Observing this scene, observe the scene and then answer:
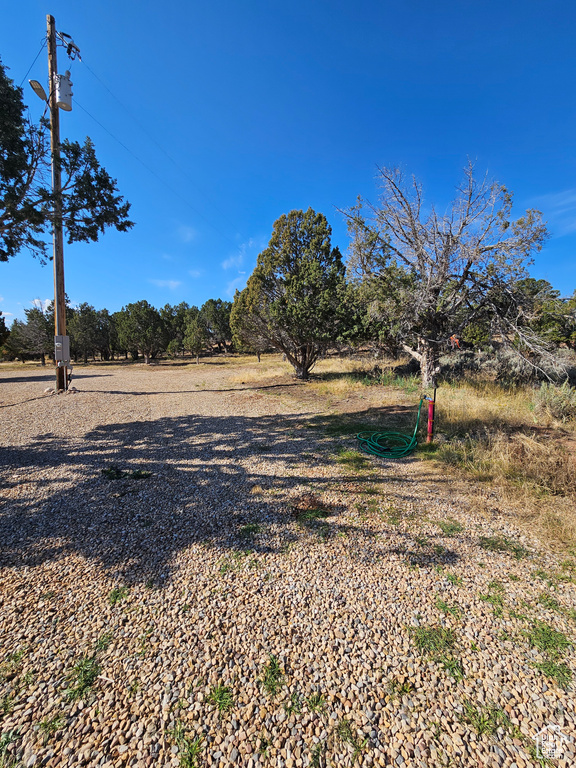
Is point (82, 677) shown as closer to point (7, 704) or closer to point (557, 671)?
point (7, 704)

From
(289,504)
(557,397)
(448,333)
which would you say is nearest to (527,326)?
(448,333)

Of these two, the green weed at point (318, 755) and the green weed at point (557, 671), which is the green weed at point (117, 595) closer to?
A: the green weed at point (318, 755)

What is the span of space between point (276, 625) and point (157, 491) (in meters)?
2.69

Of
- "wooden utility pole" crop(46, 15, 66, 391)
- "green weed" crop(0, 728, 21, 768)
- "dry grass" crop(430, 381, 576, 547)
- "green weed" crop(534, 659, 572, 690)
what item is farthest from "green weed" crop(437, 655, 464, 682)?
"wooden utility pole" crop(46, 15, 66, 391)

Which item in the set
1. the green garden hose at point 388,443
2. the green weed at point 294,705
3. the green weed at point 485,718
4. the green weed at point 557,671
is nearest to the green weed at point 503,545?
the green weed at point 557,671

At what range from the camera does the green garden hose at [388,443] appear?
5.41 metres

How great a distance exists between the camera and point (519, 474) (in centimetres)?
434

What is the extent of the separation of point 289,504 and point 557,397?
7.38 meters

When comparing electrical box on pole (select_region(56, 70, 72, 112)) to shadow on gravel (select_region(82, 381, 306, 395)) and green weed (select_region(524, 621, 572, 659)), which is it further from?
green weed (select_region(524, 621, 572, 659))

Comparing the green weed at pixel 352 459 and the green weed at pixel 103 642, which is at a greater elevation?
the green weed at pixel 352 459

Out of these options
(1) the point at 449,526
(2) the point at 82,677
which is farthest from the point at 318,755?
(1) the point at 449,526

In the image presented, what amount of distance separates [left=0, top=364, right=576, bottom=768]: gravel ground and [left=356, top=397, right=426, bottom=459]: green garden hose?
32.8 inches

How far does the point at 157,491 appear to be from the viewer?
4.20 m

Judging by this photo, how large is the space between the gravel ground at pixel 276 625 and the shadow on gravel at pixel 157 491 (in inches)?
1.3
